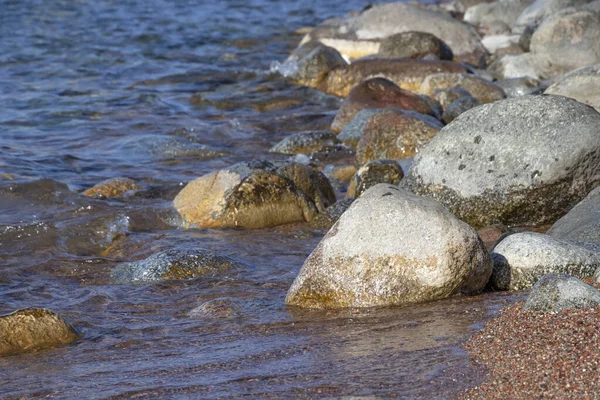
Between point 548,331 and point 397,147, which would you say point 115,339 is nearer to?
point 548,331

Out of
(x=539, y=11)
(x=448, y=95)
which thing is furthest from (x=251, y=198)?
(x=539, y=11)

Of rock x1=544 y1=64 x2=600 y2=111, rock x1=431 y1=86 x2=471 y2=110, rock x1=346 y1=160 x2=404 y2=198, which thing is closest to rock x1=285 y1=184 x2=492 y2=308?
rock x1=346 y1=160 x2=404 y2=198

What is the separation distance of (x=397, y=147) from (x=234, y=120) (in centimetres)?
344

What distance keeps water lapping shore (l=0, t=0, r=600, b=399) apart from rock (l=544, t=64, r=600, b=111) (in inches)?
1.6

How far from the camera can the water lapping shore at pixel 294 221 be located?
4.65m

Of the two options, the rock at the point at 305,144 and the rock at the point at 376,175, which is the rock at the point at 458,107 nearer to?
the rock at the point at 305,144

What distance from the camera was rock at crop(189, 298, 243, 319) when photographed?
553 centimetres

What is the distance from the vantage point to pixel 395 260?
5.46m

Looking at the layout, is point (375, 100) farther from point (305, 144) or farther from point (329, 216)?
point (329, 216)

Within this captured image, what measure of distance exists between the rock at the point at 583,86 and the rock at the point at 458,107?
5.03 feet

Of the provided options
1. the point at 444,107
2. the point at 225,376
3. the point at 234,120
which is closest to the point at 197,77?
the point at 234,120

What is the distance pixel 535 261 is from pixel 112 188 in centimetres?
478

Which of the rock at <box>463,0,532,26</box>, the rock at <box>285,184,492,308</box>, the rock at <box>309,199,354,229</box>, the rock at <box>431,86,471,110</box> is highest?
the rock at <box>285,184,492,308</box>

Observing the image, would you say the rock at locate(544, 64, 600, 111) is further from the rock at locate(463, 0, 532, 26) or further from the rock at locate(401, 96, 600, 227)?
the rock at locate(463, 0, 532, 26)
